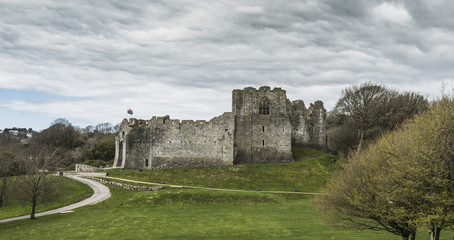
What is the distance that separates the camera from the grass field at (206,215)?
25812 mm

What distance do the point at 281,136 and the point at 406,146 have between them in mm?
39164

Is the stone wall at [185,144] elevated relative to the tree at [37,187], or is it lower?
elevated

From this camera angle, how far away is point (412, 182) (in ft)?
55.9

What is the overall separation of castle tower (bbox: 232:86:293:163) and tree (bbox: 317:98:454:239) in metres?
37.0

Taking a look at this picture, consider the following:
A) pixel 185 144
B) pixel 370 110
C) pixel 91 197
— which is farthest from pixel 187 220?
pixel 370 110

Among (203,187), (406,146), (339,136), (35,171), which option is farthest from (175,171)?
(406,146)

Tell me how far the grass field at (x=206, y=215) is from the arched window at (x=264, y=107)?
391 inches

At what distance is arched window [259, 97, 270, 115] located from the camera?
2335 inches

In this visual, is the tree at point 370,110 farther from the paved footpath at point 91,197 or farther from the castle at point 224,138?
the paved footpath at point 91,197

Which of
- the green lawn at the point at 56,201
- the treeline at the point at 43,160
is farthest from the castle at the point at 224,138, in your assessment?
the green lawn at the point at 56,201

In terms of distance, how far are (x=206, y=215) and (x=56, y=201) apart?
61.0 ft

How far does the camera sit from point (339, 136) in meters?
63.3

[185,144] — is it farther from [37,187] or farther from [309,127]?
[37,187]

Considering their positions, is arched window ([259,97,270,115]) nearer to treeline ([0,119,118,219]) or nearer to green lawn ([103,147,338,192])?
green lawn ([103,147,338,192])
